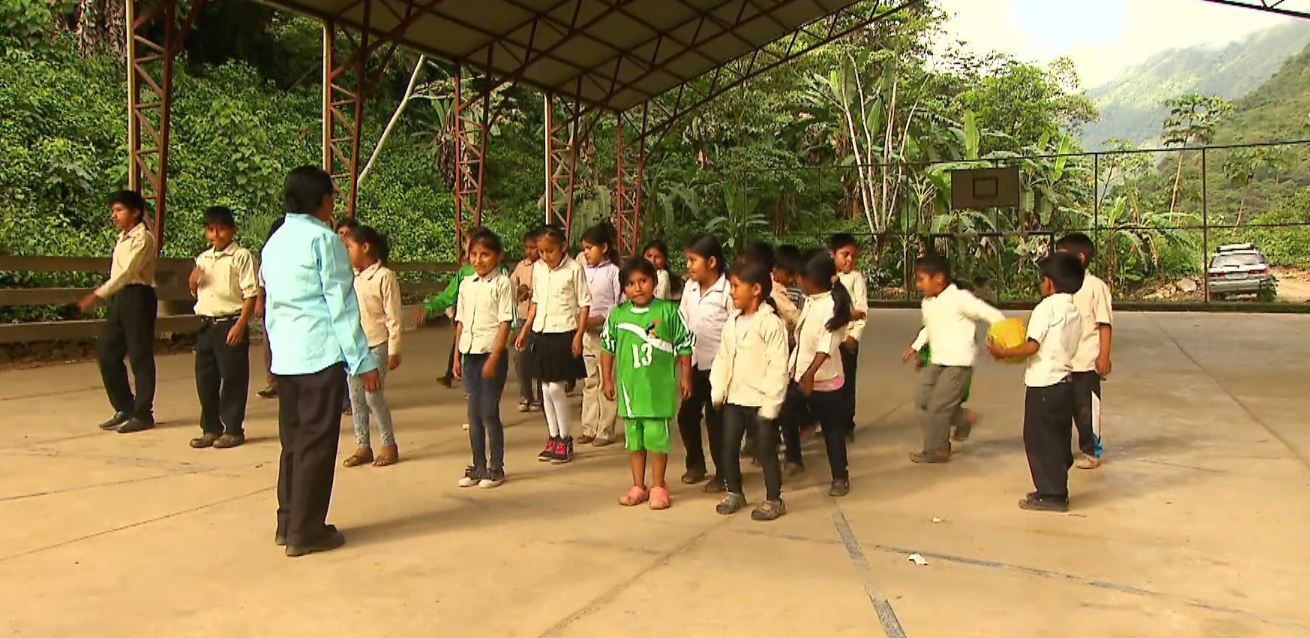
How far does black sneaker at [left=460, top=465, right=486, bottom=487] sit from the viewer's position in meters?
5.05

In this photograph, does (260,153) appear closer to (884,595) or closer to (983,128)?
(884,595)

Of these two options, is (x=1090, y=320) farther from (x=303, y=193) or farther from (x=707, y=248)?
(x=303, y=193)

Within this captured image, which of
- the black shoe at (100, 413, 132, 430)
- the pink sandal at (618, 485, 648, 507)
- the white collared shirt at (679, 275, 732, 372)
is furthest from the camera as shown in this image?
the black shoe at (100, 413, 132, 430)

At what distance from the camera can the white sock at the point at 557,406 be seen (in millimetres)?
5598

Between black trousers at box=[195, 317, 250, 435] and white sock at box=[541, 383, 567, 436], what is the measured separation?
190 cm

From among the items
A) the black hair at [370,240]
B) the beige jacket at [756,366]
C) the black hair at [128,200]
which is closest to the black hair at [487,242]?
the black hair at [370,240]

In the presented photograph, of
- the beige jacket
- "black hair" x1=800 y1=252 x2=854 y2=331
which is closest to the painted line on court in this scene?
the beige jacket

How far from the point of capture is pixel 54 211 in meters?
13.1

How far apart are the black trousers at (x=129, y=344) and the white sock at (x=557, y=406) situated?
8.85ft

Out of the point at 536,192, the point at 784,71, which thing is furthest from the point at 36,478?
the point at 784,71

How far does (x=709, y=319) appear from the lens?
17.0 ft

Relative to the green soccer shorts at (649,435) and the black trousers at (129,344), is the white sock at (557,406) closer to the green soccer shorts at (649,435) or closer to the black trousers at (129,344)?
the green soccer shorts at (649,435)

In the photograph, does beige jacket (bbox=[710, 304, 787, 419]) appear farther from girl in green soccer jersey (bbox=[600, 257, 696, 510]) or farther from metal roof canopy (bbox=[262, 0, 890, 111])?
metal roof canopy (bbox=[262, 0, 890, 111])

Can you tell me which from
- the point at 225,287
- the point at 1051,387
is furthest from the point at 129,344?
the point at 1051,387
